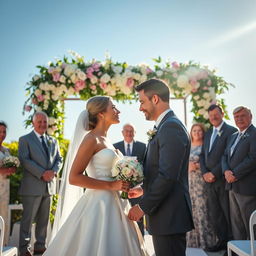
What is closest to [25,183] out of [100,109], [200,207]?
[100,109]

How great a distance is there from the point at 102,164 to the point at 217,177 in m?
2.92

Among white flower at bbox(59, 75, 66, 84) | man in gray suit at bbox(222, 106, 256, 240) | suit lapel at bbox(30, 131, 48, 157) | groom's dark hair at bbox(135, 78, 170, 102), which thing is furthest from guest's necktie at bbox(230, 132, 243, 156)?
white flower at bbox(59, 75, 66, 84)

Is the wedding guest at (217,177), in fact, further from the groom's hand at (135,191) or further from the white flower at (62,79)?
the white flower at (62,79)

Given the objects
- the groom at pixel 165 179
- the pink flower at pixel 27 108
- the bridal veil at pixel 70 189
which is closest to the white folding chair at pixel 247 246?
the groom at pixel 165 179

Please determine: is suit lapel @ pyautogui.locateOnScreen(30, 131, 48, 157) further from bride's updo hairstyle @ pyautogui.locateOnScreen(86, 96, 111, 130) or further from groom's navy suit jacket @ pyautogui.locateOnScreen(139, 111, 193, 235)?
groom's navy suit jacket @ pyautogui.locateOnScreen(139, 111, 193, 235)

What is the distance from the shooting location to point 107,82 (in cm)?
643

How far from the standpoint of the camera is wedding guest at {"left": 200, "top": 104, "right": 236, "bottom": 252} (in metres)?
5.29

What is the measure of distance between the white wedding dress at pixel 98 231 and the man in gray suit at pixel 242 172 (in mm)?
2206

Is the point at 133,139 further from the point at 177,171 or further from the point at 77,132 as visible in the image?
the point at 177,171

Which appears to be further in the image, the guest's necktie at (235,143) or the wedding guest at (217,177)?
the wedding guest at (217,177)

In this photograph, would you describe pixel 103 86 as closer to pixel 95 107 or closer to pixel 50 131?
pixel 50 131

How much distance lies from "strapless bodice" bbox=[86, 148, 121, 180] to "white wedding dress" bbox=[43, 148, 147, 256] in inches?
1.7

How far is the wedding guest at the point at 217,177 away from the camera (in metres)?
5.29

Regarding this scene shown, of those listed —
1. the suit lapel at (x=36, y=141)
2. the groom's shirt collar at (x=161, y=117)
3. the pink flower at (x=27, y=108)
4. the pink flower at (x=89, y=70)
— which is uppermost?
the pink flower at (x=89, y=70)
